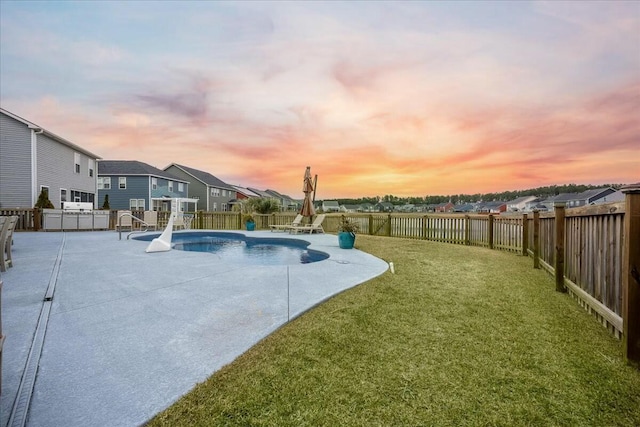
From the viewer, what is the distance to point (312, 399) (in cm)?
185

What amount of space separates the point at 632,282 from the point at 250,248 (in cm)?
956

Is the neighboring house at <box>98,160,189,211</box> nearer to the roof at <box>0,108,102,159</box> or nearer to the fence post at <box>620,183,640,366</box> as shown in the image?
the roof at <box>0,108,102,159</box>

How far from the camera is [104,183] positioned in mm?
27750

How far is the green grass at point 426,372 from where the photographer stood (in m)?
1.71

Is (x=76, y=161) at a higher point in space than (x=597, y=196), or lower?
higher

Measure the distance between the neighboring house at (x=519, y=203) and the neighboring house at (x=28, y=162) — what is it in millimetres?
78081

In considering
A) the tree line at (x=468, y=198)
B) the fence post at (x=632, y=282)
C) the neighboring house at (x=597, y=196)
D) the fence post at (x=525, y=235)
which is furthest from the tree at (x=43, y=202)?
the tree line at (x=468, y=198)

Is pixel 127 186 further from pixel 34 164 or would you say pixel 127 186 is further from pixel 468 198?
pixel 468 198

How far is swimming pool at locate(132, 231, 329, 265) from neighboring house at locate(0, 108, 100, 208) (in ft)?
30.1

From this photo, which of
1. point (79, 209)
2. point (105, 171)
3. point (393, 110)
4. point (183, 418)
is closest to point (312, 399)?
point (183, 418)

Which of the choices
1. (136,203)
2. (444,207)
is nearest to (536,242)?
(136,203)

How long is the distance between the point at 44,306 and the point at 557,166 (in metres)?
22.2

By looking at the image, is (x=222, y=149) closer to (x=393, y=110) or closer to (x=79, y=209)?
(x=79, y=209)

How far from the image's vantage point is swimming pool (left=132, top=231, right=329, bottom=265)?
8.03 metres
